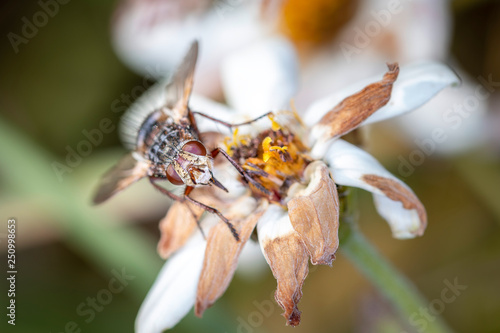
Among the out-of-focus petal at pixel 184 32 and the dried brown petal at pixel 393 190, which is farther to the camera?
the out-of-focus petal at pixel 184 32

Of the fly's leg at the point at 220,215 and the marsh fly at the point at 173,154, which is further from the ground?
the marsh fly at the point at 173,154

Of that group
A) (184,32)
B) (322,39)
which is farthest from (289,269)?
(184,32)

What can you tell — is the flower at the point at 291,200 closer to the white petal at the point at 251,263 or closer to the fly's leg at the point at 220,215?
the fly's leg at the point at 220,215

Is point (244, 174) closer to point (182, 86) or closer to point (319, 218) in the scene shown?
point (319, 218)

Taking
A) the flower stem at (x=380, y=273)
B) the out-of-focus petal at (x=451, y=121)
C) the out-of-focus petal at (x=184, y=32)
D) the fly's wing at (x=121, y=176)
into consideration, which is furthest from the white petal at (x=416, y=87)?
the out-of-focus petal at (x=184, y=32)

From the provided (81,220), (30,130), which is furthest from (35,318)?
(30,130)

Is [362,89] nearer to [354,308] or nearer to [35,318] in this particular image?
[354,308]
